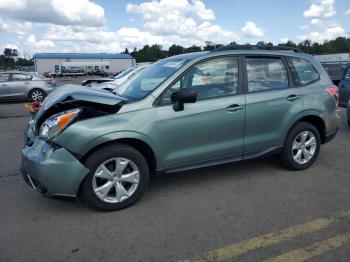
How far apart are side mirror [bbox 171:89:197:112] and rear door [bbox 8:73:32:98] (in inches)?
507

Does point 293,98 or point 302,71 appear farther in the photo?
point 302,71

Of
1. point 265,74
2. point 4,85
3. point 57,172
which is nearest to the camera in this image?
point 57,172

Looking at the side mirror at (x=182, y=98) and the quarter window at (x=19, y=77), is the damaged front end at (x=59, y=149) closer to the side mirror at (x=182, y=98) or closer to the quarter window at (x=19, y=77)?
the side mirror at (x=182, y=98)

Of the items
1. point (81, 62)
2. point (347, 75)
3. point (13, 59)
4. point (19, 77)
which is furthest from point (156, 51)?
point (347, 75)

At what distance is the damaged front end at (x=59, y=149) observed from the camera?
366cm

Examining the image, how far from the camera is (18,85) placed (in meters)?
15.3

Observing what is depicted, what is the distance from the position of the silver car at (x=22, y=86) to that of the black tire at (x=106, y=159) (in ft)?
41.9

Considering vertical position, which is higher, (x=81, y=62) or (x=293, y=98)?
(x=81, y=62)

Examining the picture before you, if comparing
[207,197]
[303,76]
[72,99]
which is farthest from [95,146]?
[303,76]

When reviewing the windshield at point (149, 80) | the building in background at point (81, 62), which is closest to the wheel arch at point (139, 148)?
the windshield at point (149, 80)

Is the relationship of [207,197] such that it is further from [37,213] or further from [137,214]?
[37,213]

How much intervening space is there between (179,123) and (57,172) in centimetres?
144

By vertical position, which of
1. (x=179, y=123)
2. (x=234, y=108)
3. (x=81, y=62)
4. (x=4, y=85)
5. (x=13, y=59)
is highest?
(x=13, y=59)

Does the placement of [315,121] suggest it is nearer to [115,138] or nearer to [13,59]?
[115,138]
